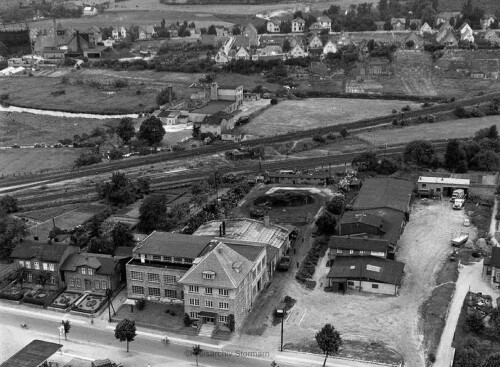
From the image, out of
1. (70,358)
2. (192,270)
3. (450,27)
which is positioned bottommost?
(70,358)

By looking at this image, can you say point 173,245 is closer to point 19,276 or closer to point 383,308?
point 19,276

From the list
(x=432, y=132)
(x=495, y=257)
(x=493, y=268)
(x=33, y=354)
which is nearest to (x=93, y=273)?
(x=33, y=354)

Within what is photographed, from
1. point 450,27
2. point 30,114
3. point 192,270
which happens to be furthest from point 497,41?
point 192,270

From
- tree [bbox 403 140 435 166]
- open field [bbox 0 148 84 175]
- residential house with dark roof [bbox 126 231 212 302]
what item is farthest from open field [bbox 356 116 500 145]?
residential house with dark roof [bbox 126 231 212 302]

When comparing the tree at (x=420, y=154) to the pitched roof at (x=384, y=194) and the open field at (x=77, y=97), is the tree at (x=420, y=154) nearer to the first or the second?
the pitched roof at (x=384, y=194)

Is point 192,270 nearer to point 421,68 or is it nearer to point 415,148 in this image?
point 415,148

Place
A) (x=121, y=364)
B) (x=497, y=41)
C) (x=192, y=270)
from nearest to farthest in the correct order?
(x=121, y=364) → (x=192, y=270) → (x=497, y=41)

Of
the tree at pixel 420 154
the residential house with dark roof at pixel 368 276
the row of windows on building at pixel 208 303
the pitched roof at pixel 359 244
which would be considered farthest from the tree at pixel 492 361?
the tree at pixel 420 154

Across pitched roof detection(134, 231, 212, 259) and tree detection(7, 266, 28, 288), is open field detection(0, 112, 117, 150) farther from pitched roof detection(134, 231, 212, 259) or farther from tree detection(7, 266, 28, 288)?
pitched roof detection(134, 231, 212, 259)
